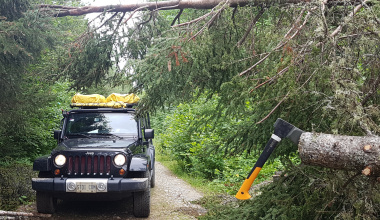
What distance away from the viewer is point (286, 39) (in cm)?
366

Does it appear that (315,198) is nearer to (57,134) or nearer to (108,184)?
(108,184)

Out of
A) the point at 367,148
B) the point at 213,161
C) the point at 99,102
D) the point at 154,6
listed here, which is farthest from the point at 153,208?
the point at 367,148

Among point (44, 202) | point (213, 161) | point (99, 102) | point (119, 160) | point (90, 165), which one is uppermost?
point (99, 102)

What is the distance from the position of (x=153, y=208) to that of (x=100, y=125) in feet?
6.69

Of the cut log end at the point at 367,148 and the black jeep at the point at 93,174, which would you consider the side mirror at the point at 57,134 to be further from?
the cut log end at the point at 367,148

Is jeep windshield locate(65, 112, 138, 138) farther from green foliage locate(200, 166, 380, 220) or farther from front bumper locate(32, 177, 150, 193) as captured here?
green foliage locate(200, 166, 380, 220)

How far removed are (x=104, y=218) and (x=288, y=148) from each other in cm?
381

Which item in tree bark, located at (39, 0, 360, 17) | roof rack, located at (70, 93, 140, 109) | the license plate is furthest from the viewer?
roof rack, located at (70, 93, 140, 109)

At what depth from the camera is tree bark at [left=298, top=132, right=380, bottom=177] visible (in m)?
2.75

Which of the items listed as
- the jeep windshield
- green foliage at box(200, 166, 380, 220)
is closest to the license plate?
the jeep windshield

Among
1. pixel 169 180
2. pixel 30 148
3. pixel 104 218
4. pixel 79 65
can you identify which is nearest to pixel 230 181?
pixel 169 180

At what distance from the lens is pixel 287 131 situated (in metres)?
3.27

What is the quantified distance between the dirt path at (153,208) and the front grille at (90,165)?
0.88 meters

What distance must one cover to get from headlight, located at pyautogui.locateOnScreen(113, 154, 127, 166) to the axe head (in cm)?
366
